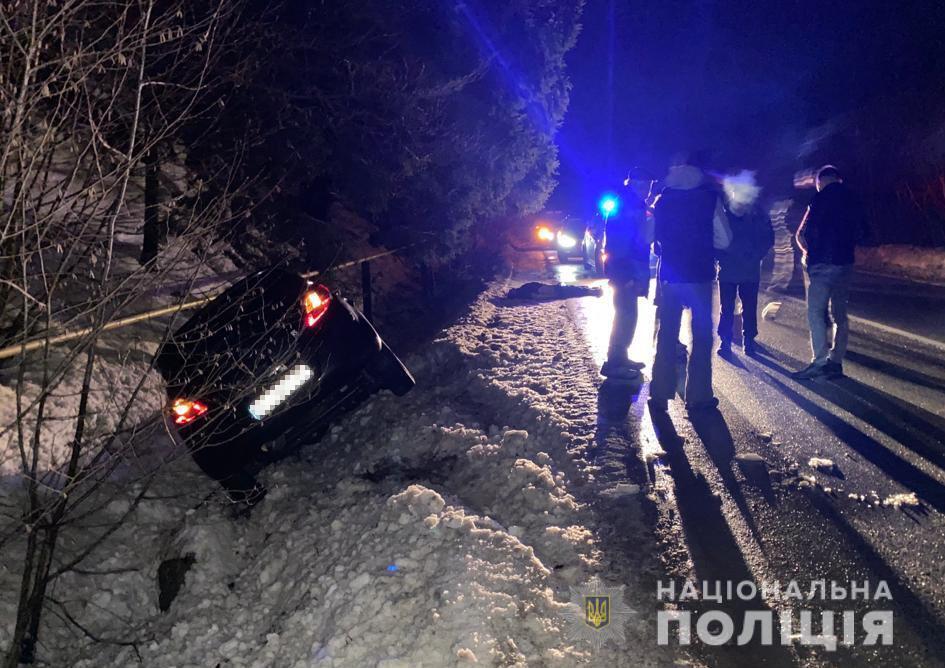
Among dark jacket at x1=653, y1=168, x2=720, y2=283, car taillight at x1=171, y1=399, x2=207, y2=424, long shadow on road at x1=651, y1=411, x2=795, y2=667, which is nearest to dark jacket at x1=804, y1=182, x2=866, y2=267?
dark jacket at x1=653, y1=168, x2=720, y2=283

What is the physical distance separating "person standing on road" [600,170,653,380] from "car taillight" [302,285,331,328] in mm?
3357

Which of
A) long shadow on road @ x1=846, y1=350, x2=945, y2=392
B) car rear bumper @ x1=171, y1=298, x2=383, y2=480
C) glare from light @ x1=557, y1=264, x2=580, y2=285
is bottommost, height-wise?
long shadow on road @ x1=846, y1=350, x2=945, y2=392

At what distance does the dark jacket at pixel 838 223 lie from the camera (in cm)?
615

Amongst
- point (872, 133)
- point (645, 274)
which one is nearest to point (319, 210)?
point (645, 274)

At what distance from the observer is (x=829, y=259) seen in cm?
621

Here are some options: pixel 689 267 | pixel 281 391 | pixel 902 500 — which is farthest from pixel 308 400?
pixel 902 500

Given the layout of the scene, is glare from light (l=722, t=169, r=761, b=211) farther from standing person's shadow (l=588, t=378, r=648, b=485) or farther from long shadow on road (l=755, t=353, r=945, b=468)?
standing person's shadow (l=588, t=378, r=648, b=485)

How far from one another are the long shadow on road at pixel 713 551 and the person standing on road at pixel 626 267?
192 centimetres

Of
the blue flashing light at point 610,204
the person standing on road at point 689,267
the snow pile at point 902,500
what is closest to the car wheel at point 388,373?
the person standing on road at point 689,267

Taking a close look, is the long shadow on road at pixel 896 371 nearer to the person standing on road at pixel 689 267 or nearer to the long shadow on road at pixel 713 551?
the person standing on road at pixel 689 267

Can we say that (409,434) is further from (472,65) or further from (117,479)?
(472,65)

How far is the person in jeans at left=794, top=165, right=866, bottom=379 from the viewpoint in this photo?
20.2ft

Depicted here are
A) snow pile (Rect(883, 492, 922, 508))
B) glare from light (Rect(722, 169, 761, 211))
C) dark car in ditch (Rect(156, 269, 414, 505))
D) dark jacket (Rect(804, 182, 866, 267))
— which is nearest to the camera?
snow pile (Rect(883, 492, 922, 508))

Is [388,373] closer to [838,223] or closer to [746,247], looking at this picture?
[838,223]
